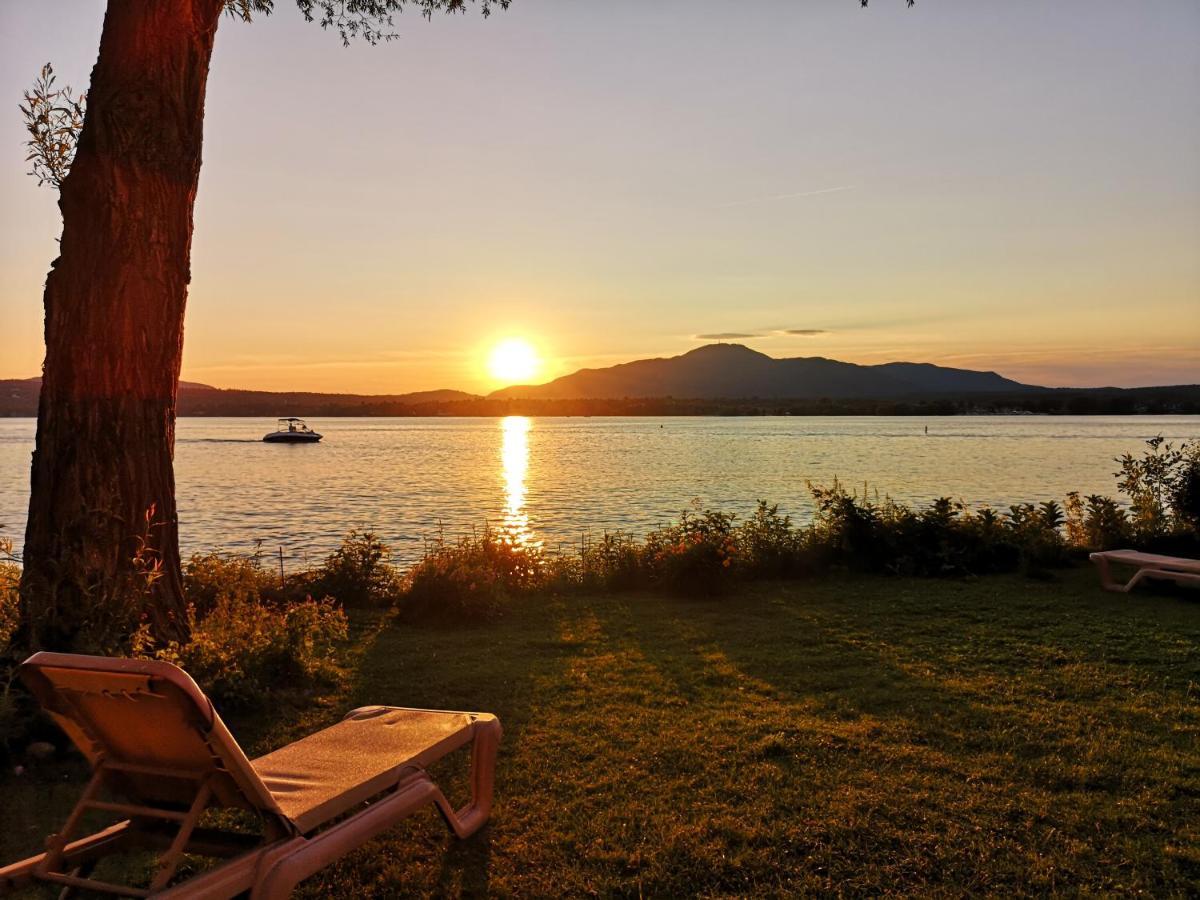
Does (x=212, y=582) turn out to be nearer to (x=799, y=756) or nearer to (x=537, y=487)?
(x=799, y=756)

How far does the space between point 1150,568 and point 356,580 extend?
29.2 feet

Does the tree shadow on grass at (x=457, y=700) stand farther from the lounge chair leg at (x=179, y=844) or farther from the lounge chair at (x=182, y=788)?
the lounge chair leg at (x=179, y=844)

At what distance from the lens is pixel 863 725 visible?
202 inches

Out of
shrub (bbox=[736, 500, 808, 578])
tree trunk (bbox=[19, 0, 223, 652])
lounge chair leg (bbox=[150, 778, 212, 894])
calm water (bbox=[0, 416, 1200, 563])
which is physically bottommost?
calm water (bbox=[0, 416, 1200, 563])

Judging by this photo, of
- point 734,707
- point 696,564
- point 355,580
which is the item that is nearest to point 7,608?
point 355,580

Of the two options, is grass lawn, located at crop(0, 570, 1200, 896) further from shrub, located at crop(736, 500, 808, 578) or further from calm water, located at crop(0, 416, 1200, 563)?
calm water, located at crop(0, 416, 1200, 563)

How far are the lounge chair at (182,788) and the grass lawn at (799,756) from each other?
55cm

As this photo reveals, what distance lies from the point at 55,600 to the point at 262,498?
2810cm

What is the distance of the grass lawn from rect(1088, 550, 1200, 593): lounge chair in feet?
4.24

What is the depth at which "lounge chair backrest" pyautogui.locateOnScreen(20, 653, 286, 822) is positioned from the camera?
2432 millimetres

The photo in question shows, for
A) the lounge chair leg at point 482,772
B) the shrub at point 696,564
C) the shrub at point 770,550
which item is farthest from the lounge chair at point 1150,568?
the lounge chair leg at point 482,772

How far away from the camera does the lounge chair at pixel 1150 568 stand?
9125 mm

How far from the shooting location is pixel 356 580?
941cm

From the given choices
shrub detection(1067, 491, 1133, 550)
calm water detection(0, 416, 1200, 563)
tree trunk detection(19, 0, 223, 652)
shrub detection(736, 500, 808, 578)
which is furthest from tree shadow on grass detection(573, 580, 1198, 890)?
calm water detection(0, 416, 1200, 563)
